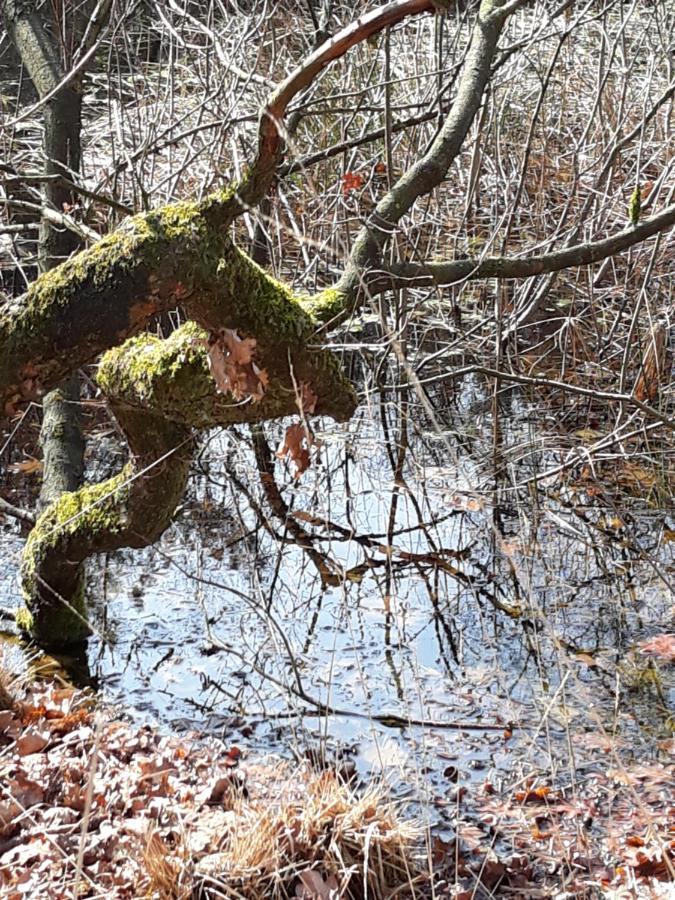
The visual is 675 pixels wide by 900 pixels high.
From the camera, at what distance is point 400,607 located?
5039 millimetres

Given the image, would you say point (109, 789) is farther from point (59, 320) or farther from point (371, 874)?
point (59, 320)

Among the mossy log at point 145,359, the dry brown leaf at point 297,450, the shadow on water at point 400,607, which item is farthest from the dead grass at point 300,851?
the mossy log at point 145,359

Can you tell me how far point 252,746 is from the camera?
390cm

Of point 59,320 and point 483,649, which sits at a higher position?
point 59,320

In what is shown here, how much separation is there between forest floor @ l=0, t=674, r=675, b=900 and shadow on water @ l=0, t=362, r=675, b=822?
0.19 metres

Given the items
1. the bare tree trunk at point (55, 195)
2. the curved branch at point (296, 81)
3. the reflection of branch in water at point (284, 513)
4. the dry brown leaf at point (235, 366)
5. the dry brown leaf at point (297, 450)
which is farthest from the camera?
the reflection of branch in water at point (284, 513)

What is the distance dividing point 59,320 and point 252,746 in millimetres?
1849

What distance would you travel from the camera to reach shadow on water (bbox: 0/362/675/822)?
155 inches

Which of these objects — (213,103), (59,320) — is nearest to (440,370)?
A: (213,103)

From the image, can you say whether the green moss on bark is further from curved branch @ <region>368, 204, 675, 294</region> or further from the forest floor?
curved branch @ <region>368, 204, 675, 294</region>

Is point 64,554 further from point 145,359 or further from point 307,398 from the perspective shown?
point 307,398

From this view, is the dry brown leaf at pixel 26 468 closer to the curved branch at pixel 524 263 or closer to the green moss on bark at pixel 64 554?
the green moss on bark at pixel 64 554

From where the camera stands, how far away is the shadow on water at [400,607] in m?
3.94

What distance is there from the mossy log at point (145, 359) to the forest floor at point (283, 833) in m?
0.75
